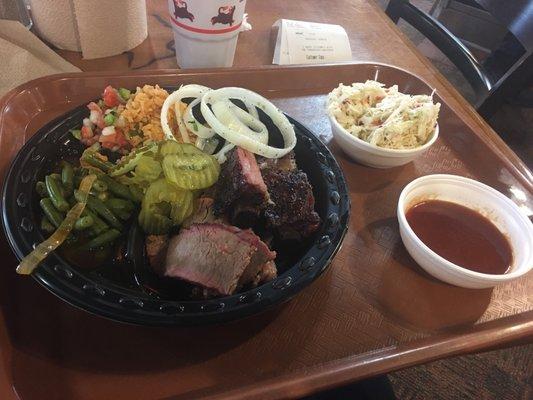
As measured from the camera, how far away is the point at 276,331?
116cm

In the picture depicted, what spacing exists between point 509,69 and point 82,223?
208 centimetres

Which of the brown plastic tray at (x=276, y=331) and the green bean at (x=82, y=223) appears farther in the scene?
the green bean at (x=82, y=223)

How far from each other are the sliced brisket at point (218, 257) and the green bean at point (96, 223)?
0.66ft

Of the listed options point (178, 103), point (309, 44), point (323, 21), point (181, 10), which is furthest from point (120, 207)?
point (323, 21)

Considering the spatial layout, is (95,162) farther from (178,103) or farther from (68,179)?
(178,103)

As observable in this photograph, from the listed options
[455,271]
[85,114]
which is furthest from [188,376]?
[85,114]

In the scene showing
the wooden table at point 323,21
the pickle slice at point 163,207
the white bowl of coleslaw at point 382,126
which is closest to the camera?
the pickle slice at point 163,207

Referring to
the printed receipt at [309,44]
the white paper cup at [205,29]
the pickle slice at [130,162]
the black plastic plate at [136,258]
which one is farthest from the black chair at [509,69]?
the pickle slice at [130,162]

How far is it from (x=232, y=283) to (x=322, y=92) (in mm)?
1215

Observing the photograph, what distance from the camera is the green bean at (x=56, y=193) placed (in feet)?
3.80

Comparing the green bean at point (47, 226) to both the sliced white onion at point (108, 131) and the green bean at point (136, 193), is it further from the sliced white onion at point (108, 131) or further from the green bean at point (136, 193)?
the sliced white onion at point (108, 131)

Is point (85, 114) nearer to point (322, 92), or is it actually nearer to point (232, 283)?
point (232, 283)

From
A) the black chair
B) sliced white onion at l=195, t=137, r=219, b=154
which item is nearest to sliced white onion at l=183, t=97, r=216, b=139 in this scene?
sliced white onion at l=195, t=137, r=219, b=154

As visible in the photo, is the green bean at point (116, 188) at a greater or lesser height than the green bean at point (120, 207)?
greater
